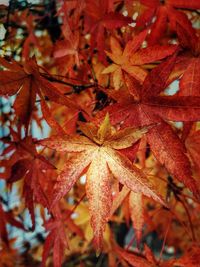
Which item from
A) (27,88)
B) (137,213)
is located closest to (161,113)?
(27,88)

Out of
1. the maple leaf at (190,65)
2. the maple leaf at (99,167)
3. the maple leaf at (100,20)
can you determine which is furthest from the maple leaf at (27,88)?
the maple leaf at (100,20)

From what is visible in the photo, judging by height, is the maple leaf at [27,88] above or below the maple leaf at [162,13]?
below

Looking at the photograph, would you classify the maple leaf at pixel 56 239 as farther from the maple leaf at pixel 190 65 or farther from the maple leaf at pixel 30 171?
the maple leaf at pixel 190 65

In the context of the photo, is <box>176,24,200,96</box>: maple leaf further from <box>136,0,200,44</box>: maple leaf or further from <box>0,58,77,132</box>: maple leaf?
<box>0,58,77,132</box>: maple leaf

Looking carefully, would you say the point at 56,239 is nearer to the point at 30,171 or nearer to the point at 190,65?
the point at 30,171

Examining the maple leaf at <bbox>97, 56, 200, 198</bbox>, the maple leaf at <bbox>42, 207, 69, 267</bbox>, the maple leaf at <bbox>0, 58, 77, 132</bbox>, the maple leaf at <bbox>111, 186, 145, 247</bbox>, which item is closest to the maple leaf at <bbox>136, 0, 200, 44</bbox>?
the maple leaf at <bbox>97, 56, 200, 198</bbox>

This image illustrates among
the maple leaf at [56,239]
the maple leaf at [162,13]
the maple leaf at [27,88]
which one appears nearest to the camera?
the maple leaf at [27,88]

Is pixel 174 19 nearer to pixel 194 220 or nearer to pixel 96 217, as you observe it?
pixel 96 217
